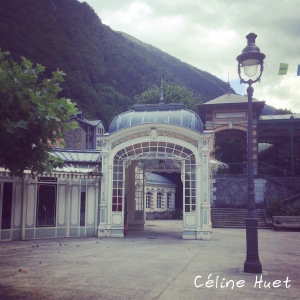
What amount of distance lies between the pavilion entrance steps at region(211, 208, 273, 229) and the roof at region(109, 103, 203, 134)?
9.73 metres

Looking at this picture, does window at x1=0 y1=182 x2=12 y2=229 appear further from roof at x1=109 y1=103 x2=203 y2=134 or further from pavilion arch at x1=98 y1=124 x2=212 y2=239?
roof at x1=109 y1=103 x2=203 y2=134

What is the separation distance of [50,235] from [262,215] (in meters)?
15.1

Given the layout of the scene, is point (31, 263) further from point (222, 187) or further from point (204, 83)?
point (204, 83)

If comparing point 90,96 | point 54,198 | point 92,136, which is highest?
point 90,96

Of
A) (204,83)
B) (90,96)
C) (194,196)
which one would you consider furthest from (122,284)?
(204,83)

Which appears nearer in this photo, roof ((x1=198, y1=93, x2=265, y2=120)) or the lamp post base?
the lamp post base

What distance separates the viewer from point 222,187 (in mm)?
28609

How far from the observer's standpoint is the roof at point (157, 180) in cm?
3637

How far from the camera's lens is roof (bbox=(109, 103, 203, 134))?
17062mm

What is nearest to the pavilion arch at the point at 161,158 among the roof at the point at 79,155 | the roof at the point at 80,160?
the roof at the point at 80,160

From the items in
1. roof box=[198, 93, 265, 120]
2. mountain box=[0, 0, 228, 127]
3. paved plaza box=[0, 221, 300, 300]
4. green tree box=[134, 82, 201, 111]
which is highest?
mountain box=[0, 0, 228, 127]

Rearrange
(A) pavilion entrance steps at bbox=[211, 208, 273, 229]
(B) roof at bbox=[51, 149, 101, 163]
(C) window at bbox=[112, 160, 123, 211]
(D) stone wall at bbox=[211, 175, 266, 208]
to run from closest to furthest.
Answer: (C) window at bbox=[112, 160, 123, 211] < (B) roof at bbox=[51, 149, 101, 163] < (A) pavilion entrance steps at bbox=[211, 208, 273, 229] < (D) stone wall at bbox=[211, 175, 266, 208]

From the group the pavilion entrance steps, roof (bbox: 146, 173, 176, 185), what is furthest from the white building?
roof (bbox: 146, 173, 176, 185)

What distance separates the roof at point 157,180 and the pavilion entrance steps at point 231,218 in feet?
34.4
